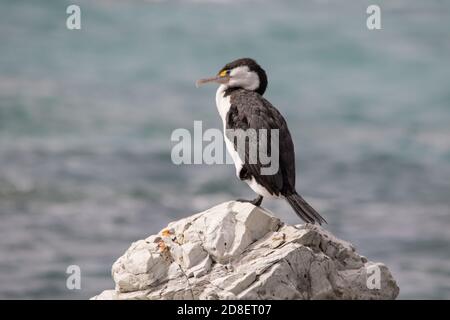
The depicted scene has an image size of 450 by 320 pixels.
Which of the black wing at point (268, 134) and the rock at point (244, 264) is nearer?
the rock at point (244, 264)

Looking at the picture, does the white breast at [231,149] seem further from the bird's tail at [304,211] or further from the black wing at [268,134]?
the bird's tail at [304,211]

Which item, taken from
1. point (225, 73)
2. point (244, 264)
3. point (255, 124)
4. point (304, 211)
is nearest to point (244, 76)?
point (225, 73)

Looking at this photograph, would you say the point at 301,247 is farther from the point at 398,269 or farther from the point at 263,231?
the point at 398,269

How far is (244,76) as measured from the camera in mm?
11453

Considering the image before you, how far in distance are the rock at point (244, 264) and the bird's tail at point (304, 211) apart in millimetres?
143

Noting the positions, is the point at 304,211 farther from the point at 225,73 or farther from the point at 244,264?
the point at 225,73

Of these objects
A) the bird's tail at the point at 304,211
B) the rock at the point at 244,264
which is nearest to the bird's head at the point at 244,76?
the bird's tail at the point at 304,211

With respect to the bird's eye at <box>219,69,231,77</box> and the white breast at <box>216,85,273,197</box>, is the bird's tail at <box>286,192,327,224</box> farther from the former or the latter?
the bird's eye at <box>219,69,231,77</box>

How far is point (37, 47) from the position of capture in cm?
3672

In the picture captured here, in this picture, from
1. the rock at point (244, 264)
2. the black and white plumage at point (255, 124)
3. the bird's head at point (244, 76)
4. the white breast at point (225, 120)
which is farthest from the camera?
the bird's head at point (244, 76)

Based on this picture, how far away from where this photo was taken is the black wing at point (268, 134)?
10.5m

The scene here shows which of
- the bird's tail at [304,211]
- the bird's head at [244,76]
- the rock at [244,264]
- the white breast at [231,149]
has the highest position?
the bird's head at [244,76]

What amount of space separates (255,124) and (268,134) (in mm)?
199

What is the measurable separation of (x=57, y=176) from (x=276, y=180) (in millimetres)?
15386
